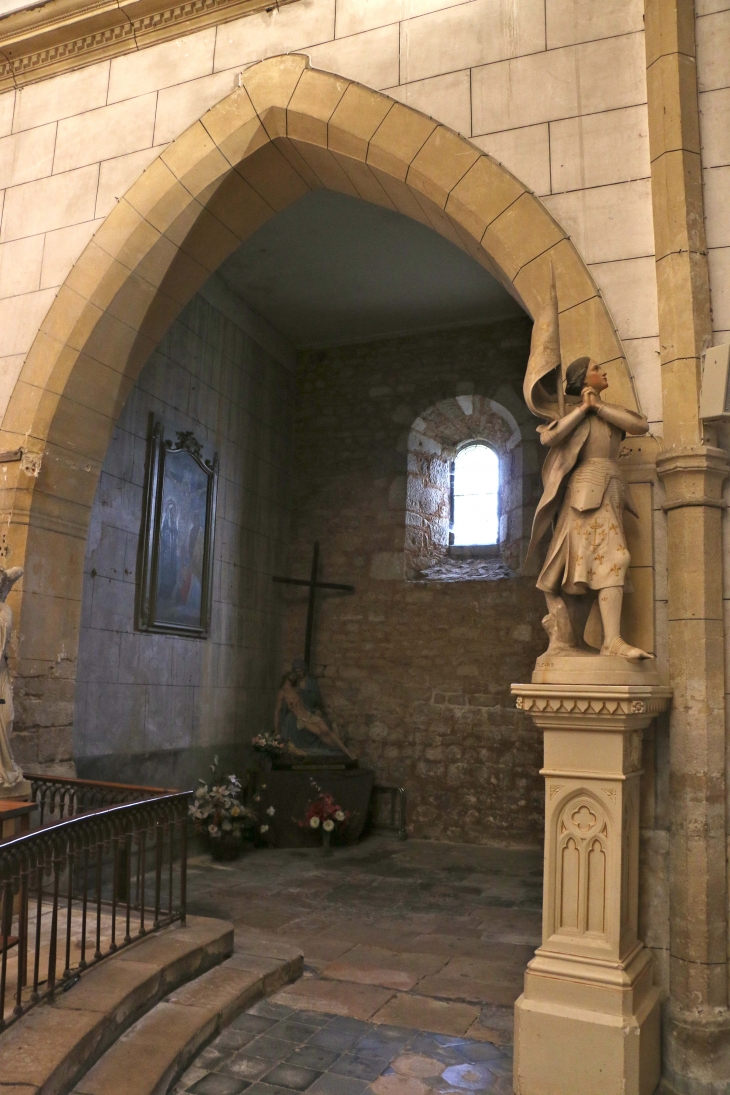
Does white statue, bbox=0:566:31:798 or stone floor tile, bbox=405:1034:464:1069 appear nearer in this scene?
stone floor tile, bbox=405:1034:464:1069

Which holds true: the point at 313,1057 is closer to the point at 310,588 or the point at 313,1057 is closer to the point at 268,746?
the point at 268,746

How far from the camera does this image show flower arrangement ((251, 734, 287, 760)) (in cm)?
747

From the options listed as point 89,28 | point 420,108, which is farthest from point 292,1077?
point 89,28

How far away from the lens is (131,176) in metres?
5.27

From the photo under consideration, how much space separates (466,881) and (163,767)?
2.43 meters

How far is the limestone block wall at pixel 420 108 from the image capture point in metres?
4.03

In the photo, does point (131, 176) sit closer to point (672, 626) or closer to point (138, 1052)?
point (672, 626)

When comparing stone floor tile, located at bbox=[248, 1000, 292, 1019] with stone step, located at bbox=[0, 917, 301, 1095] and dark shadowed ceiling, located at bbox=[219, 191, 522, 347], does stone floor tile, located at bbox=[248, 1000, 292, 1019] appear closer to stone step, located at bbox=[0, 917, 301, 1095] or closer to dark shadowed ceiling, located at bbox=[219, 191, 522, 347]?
stone step, located at bbox=[0, 917, 301, 1095]

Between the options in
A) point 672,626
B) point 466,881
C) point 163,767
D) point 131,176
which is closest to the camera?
point 672,626

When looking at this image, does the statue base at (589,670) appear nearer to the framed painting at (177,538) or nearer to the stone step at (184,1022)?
the stone step at (184,1022)

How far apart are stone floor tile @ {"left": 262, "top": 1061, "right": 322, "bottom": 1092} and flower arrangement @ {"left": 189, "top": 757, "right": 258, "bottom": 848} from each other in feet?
11.3

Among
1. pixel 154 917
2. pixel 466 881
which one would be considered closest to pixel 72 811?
pixel 154 917

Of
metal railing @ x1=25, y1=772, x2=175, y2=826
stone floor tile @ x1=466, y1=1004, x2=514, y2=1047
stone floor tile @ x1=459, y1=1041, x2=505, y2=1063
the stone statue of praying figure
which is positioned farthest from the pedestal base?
the stone statue of praying figure

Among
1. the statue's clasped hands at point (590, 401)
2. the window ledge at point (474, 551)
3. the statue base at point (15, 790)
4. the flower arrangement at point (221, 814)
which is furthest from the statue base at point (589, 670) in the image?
the window ledge at point (474, 551)
